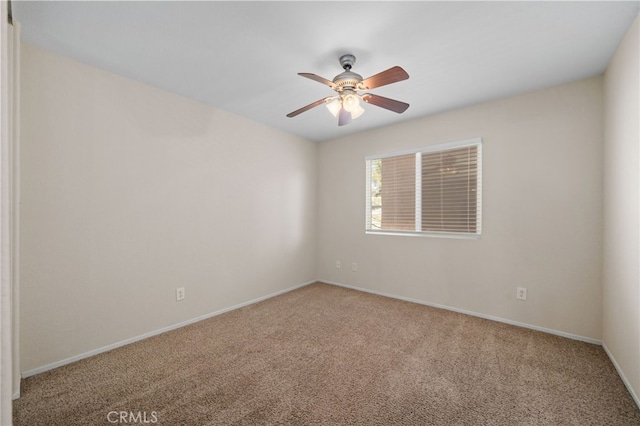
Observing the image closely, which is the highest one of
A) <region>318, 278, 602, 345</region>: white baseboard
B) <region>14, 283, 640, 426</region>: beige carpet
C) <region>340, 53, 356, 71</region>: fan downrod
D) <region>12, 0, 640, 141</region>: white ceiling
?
<region>12, 0, 640, 141</region>: white ceiling

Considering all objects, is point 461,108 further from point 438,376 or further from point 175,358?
point 175,358

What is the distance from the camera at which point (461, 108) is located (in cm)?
323

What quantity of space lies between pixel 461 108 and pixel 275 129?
2.40 meters

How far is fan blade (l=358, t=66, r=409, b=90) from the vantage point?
70.7 inches

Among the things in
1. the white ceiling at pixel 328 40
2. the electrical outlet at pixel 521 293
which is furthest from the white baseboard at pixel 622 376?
the white ceiling at pixel 328 40

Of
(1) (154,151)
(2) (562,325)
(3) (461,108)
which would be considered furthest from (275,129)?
(2) (562,325)

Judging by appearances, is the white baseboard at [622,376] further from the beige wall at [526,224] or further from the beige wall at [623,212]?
the beige wall at [526,224]

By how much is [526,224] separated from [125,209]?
3.88 m

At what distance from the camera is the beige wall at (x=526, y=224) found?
253cm

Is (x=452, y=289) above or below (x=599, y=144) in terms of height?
below

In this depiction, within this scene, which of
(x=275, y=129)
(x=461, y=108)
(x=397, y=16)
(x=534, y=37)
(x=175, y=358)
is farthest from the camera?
(x=275, y=129)

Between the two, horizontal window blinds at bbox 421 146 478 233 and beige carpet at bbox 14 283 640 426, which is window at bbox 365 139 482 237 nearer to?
horizontal window blinds at bbox 421 146 478 233

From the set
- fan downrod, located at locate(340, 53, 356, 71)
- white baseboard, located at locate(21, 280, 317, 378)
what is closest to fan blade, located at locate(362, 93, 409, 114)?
fan downrod, located at locate(340, 53, 356, 71)

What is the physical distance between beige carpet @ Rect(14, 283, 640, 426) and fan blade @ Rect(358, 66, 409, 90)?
2111 mm
